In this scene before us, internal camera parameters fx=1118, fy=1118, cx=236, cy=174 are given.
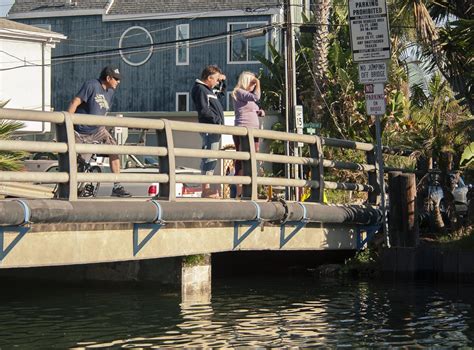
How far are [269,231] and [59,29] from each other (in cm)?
3625

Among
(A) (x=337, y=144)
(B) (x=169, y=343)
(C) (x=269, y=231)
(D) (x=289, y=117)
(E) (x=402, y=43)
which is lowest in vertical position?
(B) (x=169, y=343)

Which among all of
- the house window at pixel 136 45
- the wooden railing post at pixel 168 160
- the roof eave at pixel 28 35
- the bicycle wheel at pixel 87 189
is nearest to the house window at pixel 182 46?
the house window at pixel 136 45

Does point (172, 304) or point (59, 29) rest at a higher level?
point (59, 29)

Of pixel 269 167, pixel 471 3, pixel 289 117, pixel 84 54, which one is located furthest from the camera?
pixel 84 54

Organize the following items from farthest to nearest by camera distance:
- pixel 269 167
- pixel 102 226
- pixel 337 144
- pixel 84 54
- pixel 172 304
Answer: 1. pixel 84 54
2. pixel 269 167
3. pixel 337 144
4. pixel 172 304
5. pixel 102 226

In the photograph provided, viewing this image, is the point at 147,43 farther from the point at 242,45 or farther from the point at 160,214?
the point at 160,214

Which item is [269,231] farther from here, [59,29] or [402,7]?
[59,29]

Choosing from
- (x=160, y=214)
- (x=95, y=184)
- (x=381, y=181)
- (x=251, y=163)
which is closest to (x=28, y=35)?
(x=381, y=181)

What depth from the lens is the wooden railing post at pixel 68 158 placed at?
38.0 feet

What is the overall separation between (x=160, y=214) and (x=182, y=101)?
35.8m

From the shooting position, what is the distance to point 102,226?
12156 millimetres

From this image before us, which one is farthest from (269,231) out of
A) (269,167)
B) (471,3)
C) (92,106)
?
(269,167)

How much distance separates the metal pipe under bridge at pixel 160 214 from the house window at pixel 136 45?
32654 millimetres

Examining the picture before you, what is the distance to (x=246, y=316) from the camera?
12859 millimetres
